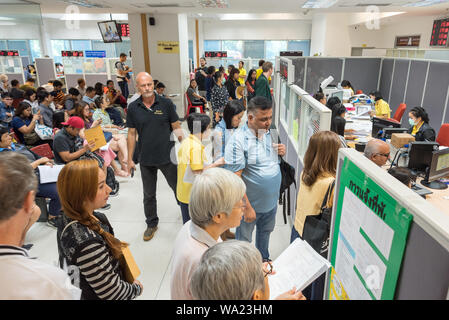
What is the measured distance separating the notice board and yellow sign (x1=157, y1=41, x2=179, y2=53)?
24.8ft

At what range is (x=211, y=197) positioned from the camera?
1.19 m

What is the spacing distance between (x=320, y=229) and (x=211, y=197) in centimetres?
72

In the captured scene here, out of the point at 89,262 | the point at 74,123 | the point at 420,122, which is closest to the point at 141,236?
the point at 74,123

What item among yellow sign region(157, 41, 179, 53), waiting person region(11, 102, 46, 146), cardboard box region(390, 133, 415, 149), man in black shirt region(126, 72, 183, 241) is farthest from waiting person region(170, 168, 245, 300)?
yellow sign region(157, 41, 179, 53)

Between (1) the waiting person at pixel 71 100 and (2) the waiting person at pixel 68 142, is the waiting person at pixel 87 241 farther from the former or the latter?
(1) the waiting person at pixel 71 100

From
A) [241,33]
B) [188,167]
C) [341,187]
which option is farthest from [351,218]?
[241,33]

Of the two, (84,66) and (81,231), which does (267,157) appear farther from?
(84,66)

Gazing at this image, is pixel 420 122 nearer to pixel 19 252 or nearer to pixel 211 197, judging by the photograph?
pixel 211 197

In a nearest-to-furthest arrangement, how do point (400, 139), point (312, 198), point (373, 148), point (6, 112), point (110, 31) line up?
point (312, 198) → point (373, 148) → point (400, 139) → point (6, 112) → point (110, 31)

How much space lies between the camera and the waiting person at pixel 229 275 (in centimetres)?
85

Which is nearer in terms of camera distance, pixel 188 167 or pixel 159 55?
pixel 188 167

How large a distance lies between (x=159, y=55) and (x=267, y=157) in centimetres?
657

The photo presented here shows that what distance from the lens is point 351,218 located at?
98 cm

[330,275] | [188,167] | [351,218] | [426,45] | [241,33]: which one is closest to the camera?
[351,218]
